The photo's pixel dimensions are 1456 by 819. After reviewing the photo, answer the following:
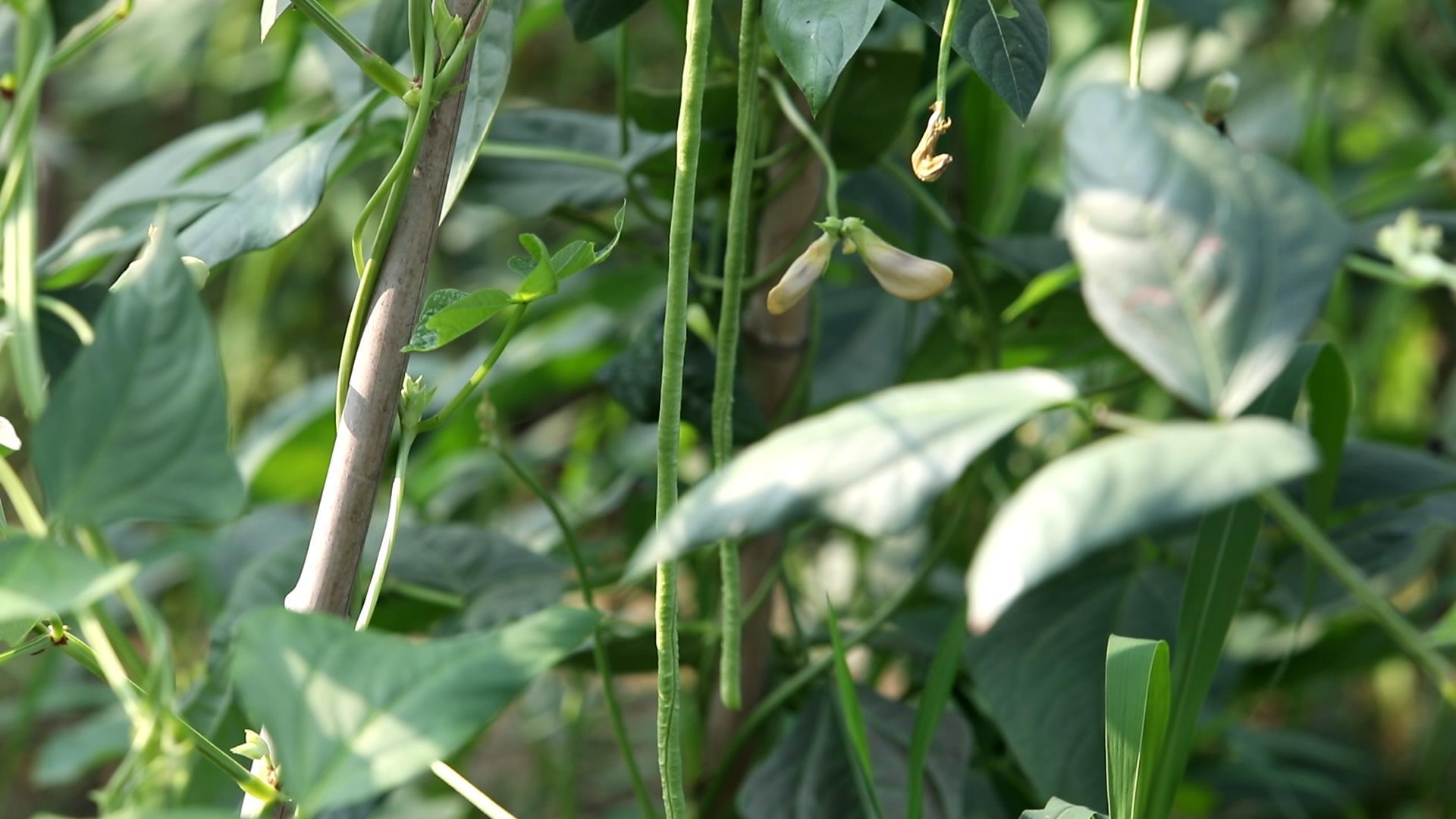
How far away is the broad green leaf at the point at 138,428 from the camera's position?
0.16m

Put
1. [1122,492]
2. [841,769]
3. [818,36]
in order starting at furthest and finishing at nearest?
[841,769] < [818,36] < [1122,492]

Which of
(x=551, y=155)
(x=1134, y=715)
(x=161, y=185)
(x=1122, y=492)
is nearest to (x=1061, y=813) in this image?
(x=1134, y=715)

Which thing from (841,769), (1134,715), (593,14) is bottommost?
(841,769)

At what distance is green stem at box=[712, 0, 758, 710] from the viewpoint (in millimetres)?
257

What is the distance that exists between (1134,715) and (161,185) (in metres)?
0.34

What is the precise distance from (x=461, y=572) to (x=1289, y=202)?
30cm

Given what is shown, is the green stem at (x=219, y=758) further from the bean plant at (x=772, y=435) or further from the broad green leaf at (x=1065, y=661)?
the broad green leaf at (x=1065, y=661)

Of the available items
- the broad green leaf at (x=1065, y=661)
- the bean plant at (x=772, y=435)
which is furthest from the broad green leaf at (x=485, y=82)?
the broad green leaf at (x=1065, y=661)

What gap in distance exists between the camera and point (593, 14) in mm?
308

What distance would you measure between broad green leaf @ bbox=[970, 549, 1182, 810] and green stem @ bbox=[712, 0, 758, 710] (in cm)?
12

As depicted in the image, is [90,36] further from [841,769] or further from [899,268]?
[841,769]

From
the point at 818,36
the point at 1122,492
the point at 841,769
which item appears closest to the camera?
the point at 1122,492

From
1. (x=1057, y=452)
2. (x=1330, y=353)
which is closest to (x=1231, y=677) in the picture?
(x=1057, y=452)

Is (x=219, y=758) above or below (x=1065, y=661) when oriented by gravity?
above
